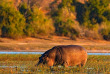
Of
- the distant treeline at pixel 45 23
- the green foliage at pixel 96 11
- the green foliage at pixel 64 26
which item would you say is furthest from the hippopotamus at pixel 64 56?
the green foliage at pixel 96 11

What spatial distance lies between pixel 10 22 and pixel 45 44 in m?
4.33

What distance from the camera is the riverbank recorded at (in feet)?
75.7

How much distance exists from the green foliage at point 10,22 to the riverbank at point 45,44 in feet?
2.50

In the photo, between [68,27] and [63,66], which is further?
[68,27]

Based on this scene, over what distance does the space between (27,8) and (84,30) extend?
20.4ft

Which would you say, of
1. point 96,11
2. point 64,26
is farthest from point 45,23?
point 96,11

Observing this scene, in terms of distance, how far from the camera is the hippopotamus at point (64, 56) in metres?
10.1

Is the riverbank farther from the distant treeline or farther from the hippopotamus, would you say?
the hippopotamus

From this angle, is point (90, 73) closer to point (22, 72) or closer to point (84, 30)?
point (22, 72)

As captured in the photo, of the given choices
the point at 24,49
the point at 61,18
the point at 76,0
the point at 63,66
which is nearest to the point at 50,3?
the point at 76,0

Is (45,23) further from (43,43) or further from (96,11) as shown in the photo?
(96,11)

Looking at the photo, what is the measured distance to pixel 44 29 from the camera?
2881cm

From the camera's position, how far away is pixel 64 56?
10.2m

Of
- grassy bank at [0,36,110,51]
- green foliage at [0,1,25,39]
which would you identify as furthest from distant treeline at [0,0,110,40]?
grassy bank at [0,36,110,51]
